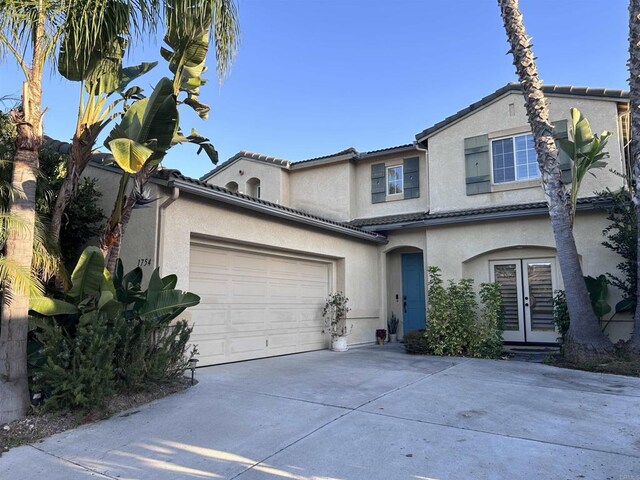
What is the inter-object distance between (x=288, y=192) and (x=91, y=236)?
9647mm

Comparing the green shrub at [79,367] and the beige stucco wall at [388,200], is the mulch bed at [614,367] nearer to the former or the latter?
the beige stucco wall at [388,200]

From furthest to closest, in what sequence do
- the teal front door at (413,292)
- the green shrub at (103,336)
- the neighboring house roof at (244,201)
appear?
the teal front door at (413,292) < the neighboring house roof at (244,201) < the green shrub at (103,336)

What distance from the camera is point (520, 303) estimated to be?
12.0 metres

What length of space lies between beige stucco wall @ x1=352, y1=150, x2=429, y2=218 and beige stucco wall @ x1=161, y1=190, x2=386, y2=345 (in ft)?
5.12

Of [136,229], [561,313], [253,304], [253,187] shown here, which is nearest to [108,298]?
[136,229]

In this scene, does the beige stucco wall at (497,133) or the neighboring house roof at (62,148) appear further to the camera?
the beige stucco wall at (497,133)

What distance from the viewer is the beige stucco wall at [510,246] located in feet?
34.7

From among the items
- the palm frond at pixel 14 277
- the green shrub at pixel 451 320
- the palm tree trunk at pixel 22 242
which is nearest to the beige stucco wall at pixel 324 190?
the green shrub at pixel 451 320

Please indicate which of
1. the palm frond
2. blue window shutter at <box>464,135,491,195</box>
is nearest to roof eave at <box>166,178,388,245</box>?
the palm frond

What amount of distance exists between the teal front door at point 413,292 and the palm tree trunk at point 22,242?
10.8 meters

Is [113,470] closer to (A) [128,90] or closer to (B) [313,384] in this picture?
(B) [313,384]

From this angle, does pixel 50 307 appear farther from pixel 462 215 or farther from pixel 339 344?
pixel 462 215

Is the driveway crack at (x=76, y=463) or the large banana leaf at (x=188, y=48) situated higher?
the large banana leaf at (x=188, y=48)

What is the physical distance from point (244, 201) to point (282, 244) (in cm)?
179
